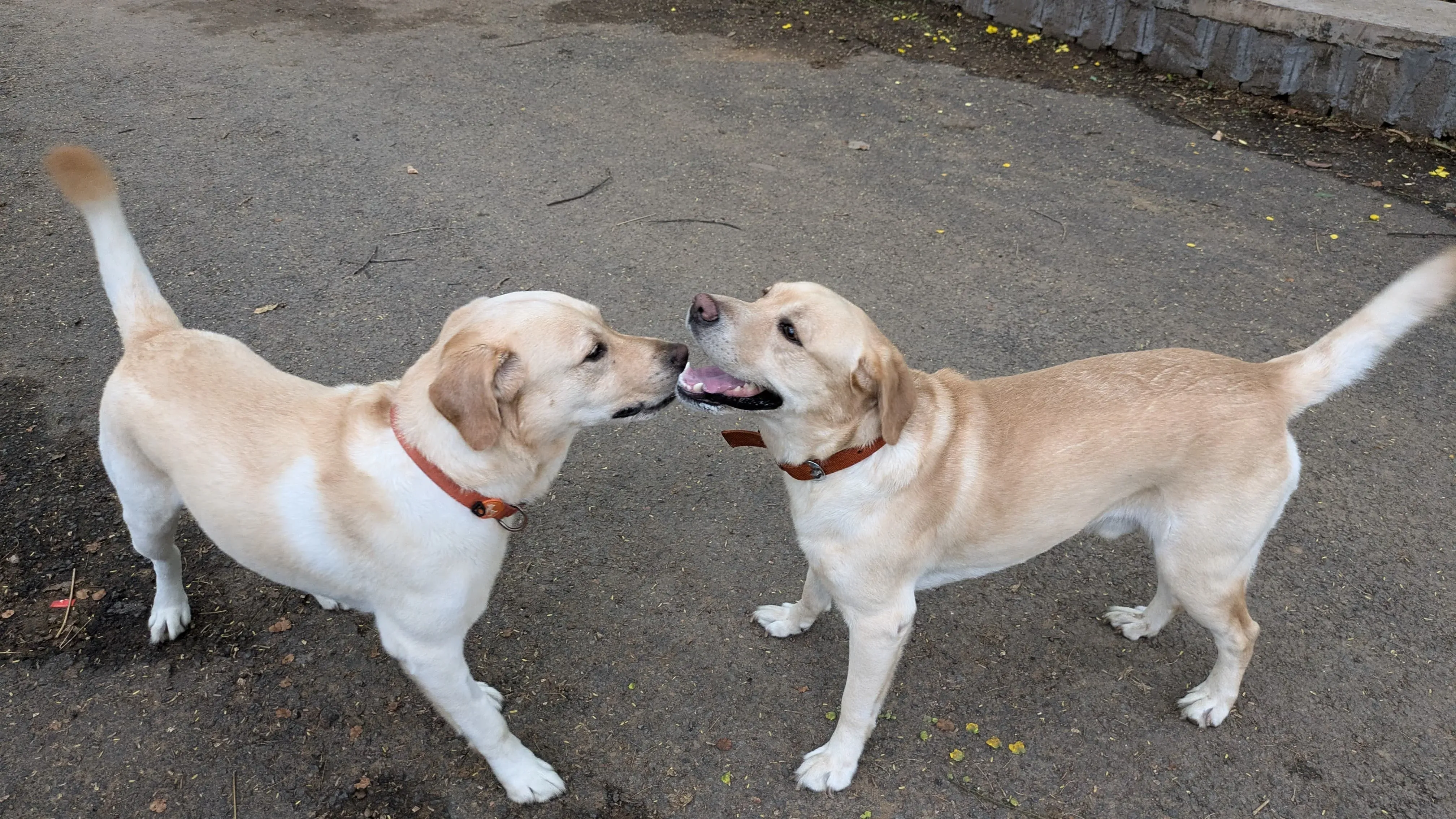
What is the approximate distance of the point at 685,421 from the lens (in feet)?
14.2

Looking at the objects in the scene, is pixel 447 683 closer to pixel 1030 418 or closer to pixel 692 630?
pixel 692 630

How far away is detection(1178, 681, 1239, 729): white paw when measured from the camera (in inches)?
120

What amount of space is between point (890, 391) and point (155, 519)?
2441 millimetres

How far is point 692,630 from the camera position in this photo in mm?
3387

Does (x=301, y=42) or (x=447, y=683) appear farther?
(x=301, y=42)

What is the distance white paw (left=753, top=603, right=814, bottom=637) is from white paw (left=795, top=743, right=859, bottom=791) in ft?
1.75

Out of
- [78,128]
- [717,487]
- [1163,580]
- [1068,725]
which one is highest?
[78,128]

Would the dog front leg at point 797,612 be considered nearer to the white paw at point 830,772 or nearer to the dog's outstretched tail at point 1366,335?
the white paw at point 830,772

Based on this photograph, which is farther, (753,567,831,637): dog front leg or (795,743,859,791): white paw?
(753,567,831,637): dog front leg

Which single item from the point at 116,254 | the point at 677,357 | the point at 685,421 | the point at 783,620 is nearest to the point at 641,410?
the point at 677,357

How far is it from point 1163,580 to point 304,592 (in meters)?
3.15

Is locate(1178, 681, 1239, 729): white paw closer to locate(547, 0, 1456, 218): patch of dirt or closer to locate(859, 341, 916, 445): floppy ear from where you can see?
locate(859, 341, 916, 445): floppy ear

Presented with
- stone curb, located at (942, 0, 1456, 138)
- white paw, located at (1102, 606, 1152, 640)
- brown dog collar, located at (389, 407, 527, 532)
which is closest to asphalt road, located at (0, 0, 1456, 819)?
white paw, located at (1102, 606, 1152, 640)

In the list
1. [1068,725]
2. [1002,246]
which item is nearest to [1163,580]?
[1068,725]
